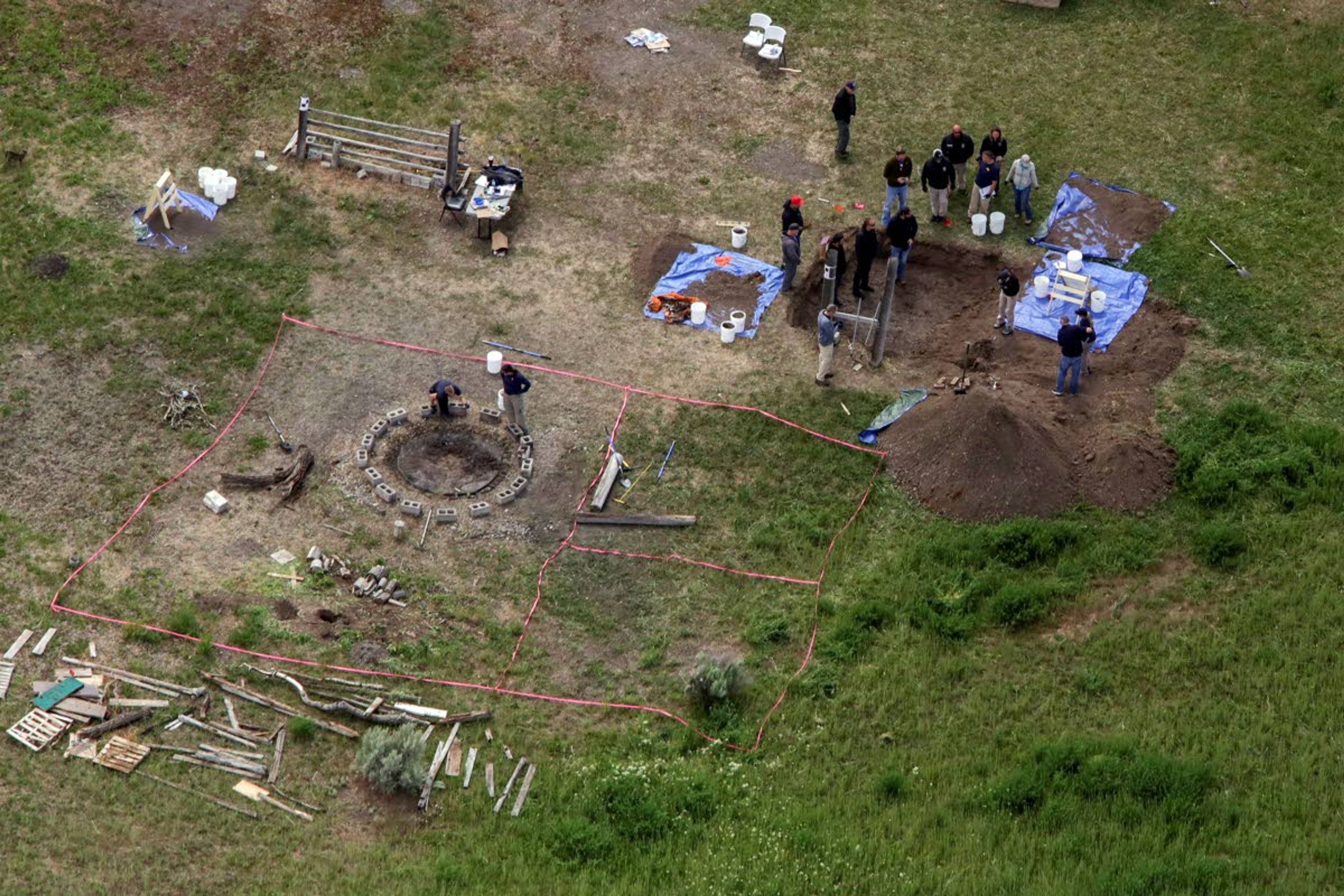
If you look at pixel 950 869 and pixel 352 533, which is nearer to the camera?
pixel 950 869

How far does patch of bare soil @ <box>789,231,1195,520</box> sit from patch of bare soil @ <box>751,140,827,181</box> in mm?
2417

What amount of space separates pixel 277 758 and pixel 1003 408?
12044mm

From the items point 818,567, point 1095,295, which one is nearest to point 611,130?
point 1095,295

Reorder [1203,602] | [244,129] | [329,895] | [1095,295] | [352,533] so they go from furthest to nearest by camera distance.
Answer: [244,129]
[1095,295]
[352,533]
[1203,602]
[329,895]

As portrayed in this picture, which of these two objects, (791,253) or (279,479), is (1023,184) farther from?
(279,479)

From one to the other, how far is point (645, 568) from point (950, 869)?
22.5 feet

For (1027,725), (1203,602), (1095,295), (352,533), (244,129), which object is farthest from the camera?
(244,129)

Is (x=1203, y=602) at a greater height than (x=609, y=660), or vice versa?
(x=1203, y=602)

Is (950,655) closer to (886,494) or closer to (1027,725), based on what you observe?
→ (1027,725)

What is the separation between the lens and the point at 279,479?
1000 inches

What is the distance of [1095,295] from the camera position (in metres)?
28.7

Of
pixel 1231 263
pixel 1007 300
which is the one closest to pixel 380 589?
pixel 1007 300

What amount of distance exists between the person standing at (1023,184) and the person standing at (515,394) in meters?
10.6

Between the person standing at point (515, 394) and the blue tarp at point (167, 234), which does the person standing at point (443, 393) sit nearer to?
the person standing at point (515, 394)
